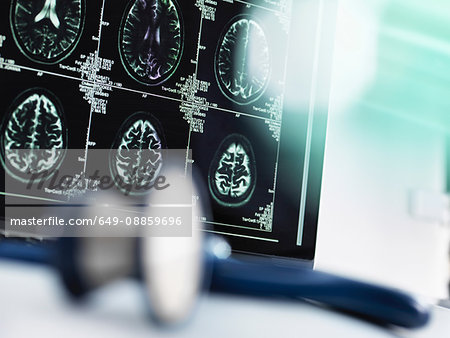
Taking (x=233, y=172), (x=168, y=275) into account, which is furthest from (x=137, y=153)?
(x=168, y=275)

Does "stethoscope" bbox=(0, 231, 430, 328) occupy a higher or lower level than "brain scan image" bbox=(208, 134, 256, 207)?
lower

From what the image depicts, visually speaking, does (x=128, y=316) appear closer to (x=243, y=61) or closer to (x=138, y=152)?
(x=138, y=152)

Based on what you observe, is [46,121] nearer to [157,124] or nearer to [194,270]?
[157,124]

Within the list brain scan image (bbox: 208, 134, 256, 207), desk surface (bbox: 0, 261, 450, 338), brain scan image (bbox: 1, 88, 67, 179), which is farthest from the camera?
brain scan image (bbox: 208, 134, 256, 207)

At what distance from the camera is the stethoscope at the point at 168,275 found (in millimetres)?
340

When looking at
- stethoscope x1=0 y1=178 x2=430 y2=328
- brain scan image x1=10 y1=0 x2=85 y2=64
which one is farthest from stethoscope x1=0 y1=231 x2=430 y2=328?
brain scan image x1=10 y1=0 x2=85 y2=64

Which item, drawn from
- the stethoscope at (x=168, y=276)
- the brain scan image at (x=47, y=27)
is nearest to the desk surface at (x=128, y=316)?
the stethoscope at (x=168, y=276)

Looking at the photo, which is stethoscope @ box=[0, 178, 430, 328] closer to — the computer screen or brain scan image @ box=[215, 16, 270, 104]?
the computer screen

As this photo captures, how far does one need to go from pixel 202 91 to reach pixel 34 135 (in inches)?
7.0

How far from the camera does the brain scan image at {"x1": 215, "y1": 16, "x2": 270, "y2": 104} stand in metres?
0.59

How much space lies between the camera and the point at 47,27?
0.49m

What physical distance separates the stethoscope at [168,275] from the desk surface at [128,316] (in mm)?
12

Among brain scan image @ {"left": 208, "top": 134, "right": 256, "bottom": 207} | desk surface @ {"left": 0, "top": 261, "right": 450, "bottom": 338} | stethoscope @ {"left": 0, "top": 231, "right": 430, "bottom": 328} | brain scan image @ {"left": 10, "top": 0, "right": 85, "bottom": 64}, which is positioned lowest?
desk surface @ {"left": 0, "top": 261, "right": 450, "bottom": 338}

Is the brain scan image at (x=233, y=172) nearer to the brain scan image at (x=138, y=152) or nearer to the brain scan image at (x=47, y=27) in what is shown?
the brain scan image at (x=138, y=152)
